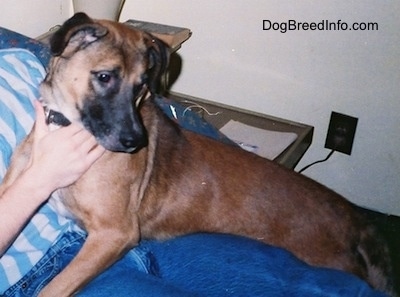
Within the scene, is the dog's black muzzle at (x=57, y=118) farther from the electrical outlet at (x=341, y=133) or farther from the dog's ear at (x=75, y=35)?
the electrical outlet at (x=341, y=133)

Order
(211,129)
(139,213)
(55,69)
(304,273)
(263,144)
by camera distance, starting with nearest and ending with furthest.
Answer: (304,273) → (55,69) → (139,213) → (211,129) → (263,144)

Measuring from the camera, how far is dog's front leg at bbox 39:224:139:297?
4.32ft

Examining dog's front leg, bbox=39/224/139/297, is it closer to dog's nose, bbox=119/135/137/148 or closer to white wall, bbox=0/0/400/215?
dog's nose, bbox=119/135/137/148

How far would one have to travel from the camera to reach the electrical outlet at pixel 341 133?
2809mm

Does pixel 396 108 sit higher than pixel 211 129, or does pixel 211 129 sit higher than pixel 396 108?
pixel 211 129

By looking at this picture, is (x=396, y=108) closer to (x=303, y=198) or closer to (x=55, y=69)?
(x=303, y=198)

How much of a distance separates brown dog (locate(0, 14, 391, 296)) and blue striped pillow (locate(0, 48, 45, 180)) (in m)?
0.04

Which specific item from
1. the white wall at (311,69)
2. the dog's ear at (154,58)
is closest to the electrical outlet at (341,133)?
the white wall at (311,69)

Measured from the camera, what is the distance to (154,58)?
1.51 metres

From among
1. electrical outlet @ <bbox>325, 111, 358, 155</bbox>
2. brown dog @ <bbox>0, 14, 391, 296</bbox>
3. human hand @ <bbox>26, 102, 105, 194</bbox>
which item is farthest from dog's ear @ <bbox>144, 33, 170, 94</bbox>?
electrical outlet @ <bbox>325, 111, 358, 155</bbox>

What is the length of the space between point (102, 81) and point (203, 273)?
523 mm

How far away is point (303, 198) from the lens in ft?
5.43

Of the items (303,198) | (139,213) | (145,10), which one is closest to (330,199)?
(303,198)

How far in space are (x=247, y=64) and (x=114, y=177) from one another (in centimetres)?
153
